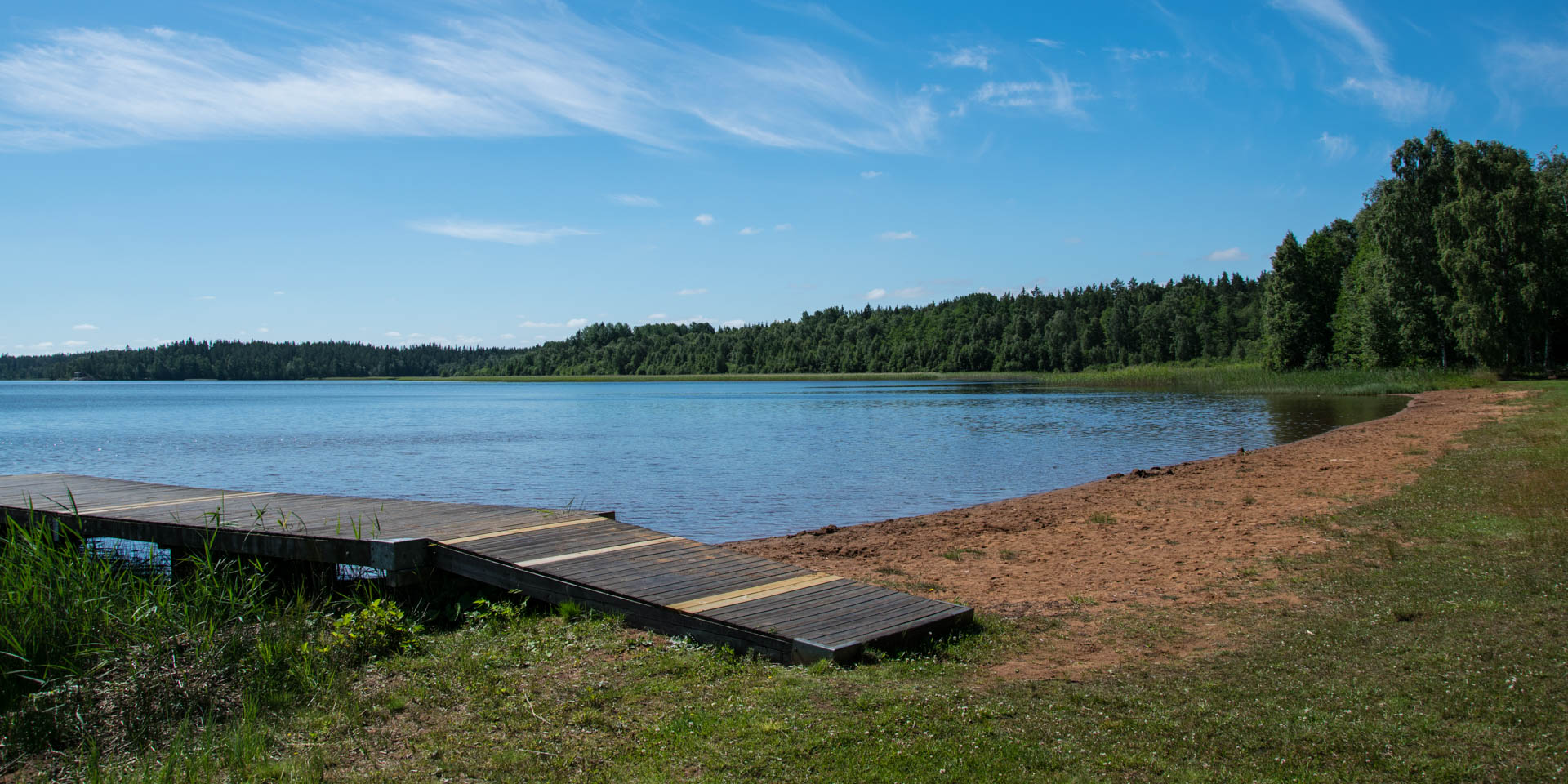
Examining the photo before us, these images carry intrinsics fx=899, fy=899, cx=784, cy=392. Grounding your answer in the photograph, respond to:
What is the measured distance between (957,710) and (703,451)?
86.1 feet

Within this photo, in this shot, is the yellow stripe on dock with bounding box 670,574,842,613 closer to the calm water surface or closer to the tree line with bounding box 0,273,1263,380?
the calm water surface

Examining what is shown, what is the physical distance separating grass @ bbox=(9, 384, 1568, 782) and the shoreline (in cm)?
146

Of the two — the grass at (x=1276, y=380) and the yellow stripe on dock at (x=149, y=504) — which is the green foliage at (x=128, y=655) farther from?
the grass at (x=1276, y=380)

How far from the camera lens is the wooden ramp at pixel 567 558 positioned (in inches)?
263

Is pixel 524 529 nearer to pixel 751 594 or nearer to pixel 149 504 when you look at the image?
pixel 751 594

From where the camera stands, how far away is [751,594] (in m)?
7.39

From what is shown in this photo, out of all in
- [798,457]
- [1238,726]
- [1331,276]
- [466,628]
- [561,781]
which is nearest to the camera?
[561,781]

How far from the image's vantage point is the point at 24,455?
3128 cm

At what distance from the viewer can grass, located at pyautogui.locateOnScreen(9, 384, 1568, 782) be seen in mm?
4457

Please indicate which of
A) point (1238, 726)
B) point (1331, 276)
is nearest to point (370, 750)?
point (1238, 726)

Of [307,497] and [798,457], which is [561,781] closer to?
[307,497]

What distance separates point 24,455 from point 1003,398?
54.0m

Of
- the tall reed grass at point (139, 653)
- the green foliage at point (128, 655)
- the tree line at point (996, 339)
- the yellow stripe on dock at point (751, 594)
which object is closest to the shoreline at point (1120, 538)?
the yellow stripe on dock at point (751, 594)

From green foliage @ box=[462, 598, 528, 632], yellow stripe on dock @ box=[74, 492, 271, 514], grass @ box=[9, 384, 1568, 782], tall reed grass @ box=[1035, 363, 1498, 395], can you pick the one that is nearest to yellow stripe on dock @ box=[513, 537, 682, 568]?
green foliage @ box=[462, 598, 528, 632]
